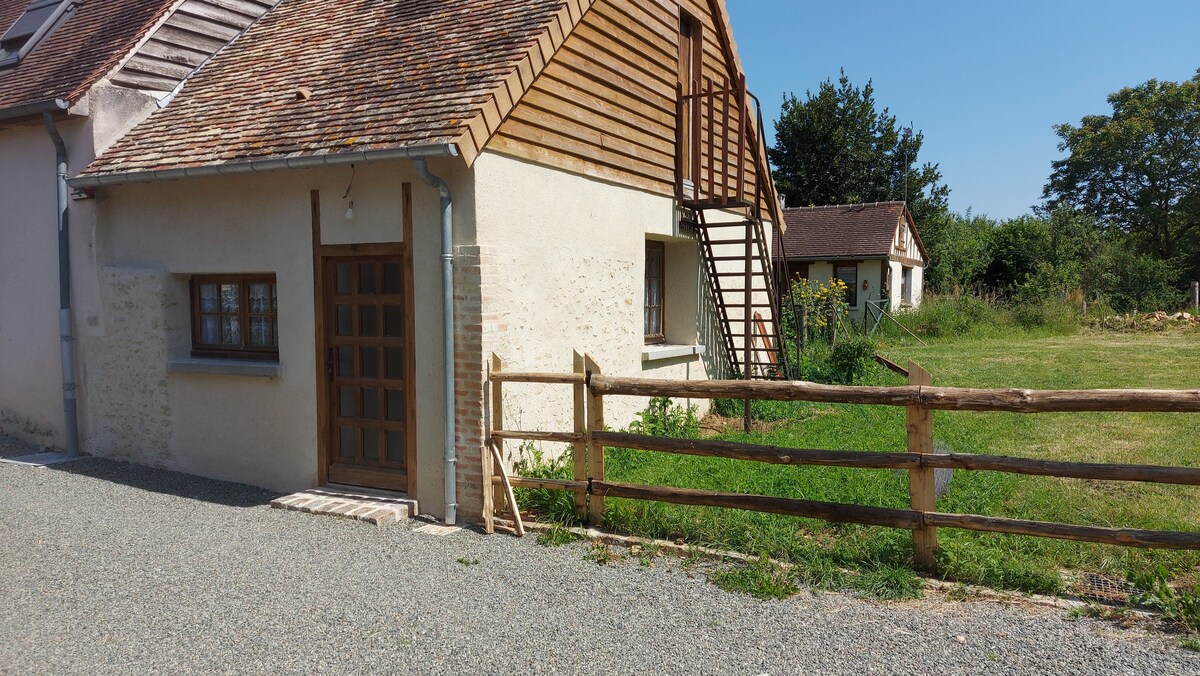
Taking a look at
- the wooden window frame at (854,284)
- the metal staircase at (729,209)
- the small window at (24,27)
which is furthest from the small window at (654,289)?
the wooden window frame at (854,284)

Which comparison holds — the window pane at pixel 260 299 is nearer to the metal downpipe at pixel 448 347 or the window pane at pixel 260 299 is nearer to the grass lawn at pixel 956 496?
the metal downpipe at pixel 448 347

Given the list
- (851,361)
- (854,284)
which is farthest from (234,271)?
(854,284)

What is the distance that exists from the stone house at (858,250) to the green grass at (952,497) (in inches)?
700

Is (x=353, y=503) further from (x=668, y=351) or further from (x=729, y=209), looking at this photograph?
(x=729, y=209)

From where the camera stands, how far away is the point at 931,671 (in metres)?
4.06

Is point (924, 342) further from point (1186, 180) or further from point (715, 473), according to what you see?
point (1186, 180)

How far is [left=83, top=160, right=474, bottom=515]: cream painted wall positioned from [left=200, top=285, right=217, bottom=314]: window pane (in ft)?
0.62

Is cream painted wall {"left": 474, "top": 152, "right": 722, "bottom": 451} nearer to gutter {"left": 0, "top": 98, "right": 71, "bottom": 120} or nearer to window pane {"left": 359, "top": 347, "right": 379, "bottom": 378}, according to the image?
window pane {"left": 359, "top": 347, "right": 379, "bottom": 378}

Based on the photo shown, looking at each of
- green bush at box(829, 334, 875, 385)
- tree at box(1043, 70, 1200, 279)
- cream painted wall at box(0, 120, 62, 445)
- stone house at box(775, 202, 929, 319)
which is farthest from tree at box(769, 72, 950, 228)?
cream painted wall at box(0, 120, 62, 445)

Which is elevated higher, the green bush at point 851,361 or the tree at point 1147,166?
the tree at point 1147,166

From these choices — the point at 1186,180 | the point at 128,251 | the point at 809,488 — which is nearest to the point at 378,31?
the point at 128,251

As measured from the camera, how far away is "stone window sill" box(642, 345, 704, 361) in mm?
10094

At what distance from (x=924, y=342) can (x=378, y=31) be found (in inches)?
745

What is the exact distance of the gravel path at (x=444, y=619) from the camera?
4.20 meters
